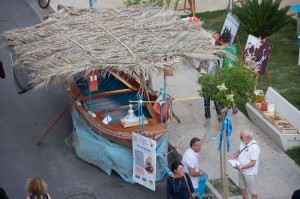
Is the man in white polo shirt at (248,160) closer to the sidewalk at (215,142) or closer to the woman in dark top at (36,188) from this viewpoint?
the sidewalk at (215,142)

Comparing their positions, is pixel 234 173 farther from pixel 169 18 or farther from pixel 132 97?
pixel 169 18

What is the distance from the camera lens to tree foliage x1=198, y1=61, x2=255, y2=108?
1171 centimetres

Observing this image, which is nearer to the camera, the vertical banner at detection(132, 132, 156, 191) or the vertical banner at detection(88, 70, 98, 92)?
the vertical banner at detection(132, 132, 156, 191)

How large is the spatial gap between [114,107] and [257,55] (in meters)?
3.72

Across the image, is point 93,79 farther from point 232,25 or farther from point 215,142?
point 232,25

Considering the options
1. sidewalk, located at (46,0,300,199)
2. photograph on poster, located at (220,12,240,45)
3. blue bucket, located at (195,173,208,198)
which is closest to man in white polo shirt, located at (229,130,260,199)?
blue bucket, located at (195,173,208,198)

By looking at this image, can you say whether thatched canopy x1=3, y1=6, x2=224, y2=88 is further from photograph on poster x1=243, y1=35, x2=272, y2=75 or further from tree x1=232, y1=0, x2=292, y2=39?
tree x1=232, y1=0, x2=292, y2=39

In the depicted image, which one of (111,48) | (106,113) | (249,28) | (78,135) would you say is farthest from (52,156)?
(249,28)

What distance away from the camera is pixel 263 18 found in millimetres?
18375

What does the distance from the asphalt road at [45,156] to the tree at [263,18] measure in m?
5.55

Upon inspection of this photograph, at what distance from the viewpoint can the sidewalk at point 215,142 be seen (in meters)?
12.9

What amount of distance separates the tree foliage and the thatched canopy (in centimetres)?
130

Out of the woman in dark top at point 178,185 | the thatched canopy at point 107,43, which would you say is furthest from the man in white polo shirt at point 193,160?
the thatched canopy at point 107,43

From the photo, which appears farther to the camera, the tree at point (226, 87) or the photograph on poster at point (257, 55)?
the photograph on poster at point (257, 55)
